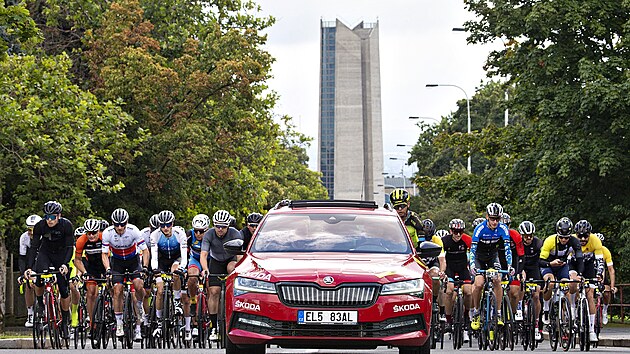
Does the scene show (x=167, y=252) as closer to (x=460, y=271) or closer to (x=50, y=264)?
(x=50, y=264)

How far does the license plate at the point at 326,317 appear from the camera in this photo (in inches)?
447

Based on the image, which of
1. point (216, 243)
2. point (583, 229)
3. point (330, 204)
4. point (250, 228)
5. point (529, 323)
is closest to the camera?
point (330, 204)

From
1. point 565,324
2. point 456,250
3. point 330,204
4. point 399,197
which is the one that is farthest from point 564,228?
point 330,204

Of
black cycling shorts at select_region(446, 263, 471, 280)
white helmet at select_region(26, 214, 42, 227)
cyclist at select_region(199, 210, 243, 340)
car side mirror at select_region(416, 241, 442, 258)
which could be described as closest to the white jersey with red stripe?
cyclist at select_region(199, 210, 243, 340)

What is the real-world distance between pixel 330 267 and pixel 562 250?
9196mm

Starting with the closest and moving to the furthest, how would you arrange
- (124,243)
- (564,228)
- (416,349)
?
(416,349) → (124,243) → (564,228)

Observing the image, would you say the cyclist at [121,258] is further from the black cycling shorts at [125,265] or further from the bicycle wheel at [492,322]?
the bicycle wheel at [492,322]

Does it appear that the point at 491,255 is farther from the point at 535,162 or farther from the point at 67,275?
the point at 535,162

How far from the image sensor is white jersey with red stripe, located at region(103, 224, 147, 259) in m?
19.3

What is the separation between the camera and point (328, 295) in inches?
448

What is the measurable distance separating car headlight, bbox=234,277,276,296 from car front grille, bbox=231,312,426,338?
0.22 m

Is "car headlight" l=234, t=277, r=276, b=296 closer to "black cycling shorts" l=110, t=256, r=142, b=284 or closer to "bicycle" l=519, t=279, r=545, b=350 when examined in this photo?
"black cycling shorts" l=110, t=256, r=142, b=284

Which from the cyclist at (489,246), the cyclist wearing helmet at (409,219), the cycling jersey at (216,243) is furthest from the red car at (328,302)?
the cyclist at (489,246)

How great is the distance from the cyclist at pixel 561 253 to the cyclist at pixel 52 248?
7219 millimetres
